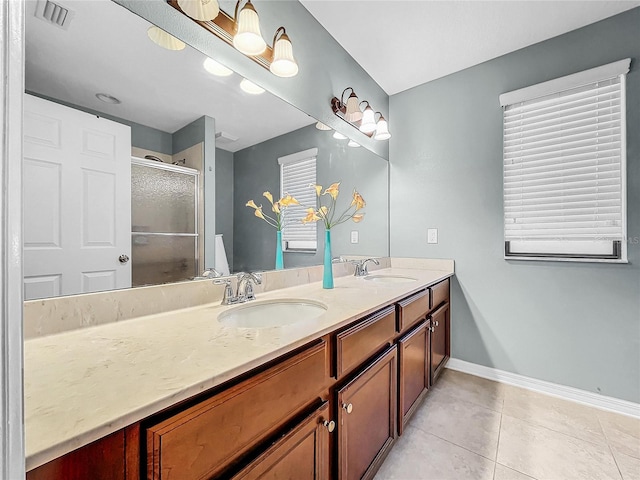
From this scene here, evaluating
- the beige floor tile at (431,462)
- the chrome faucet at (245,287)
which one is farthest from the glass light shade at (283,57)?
the beige floor tile at (431,462)

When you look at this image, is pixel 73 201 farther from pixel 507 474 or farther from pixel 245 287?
pixel 507 474

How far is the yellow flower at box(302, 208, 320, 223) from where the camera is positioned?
5.43 ft

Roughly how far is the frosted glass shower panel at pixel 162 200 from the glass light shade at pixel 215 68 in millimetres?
450

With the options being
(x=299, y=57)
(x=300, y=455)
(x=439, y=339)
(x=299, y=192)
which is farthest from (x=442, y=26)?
(x=300, y=455)

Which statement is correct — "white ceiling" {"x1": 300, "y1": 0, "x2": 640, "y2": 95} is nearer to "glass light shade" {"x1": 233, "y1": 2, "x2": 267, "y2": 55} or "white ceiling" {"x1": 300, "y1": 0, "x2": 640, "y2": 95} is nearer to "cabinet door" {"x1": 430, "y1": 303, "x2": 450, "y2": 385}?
"glass light shade" {"x1": 233, "y1": 2, "x2": 267, "y2": 55}

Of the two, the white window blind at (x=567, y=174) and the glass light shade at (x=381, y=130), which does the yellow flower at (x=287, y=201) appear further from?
the white window blind at (x=567, y=174)

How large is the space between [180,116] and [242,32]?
0.44 m

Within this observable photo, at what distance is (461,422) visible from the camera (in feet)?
5.34

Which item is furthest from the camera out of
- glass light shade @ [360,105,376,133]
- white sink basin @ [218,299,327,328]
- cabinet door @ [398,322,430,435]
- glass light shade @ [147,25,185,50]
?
glass light shade @ [360,105,376,133]

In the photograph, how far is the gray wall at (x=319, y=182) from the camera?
1369mm

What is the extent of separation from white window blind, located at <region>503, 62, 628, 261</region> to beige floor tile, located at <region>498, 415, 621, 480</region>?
3.49 feet

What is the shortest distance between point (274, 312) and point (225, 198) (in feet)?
1.82

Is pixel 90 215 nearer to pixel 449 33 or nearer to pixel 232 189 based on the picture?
pixel 232 189

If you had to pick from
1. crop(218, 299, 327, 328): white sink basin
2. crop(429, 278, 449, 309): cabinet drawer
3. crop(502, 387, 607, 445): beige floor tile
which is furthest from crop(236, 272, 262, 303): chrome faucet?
crop(502, 387, 607, 445): beige floor tile
